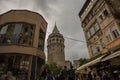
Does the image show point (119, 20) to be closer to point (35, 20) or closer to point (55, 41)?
point (35, 20)

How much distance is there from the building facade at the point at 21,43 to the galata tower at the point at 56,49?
5353 centimetres

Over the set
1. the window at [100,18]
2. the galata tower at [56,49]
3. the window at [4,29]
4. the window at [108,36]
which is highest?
the galata tower at [56,49]

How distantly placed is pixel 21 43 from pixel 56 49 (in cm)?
5778

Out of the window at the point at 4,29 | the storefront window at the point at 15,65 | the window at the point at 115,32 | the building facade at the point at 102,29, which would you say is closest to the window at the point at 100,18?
the building facade at the point at 102,29

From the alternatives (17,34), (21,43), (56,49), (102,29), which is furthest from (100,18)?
(56,49)

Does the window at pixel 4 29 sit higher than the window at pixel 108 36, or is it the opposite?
the window at pixel 4 29

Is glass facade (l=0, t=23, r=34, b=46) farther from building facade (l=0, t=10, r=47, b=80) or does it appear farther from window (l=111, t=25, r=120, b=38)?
window (l=111, t=25, r=120, b=38)

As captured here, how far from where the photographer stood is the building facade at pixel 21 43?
11.7m

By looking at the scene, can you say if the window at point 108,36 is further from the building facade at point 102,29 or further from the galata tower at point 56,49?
the galata tower at point 56,49

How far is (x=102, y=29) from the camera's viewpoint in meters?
17.9

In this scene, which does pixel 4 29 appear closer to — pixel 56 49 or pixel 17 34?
pixel 17 34

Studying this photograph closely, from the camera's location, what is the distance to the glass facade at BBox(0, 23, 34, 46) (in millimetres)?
13242

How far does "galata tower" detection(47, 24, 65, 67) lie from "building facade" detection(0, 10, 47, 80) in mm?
53532

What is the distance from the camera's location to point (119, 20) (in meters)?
15.3
